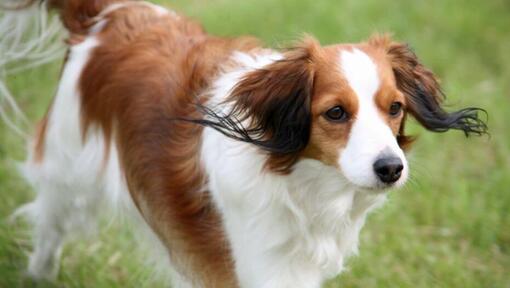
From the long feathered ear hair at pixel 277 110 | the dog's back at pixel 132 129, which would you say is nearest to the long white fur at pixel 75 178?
the dog's back at pixel 132 129

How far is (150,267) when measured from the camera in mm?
4691

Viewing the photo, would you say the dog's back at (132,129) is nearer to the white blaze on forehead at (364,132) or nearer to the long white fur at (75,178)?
the long white fur at (75,178)

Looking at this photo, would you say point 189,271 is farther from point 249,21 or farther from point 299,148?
point 249,21

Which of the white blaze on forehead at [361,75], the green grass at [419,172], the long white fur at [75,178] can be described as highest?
the white blaze on forehead at [361,75]

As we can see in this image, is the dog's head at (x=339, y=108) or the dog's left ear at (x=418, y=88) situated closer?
the dog's head at (x=339, y=108)

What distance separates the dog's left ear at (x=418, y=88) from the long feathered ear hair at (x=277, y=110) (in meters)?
0.35

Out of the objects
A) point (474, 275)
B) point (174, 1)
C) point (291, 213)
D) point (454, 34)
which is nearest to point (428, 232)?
point (474, 275)

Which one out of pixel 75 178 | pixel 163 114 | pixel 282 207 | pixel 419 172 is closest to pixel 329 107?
pixel 282 207

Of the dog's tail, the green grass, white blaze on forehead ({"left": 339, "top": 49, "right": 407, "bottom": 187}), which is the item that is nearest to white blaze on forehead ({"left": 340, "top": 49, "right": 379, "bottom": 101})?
white blaze on forehead ({"left": 339, "top": 49, "right": 407, "bottom": 187})

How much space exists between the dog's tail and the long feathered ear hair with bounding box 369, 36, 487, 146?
1.58 metres

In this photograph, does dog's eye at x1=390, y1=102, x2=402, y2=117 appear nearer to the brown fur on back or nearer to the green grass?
the green grass

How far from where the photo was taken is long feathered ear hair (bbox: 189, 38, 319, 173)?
11.2 feet

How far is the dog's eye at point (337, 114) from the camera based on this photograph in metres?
3.29

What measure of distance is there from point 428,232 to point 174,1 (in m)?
4.28
